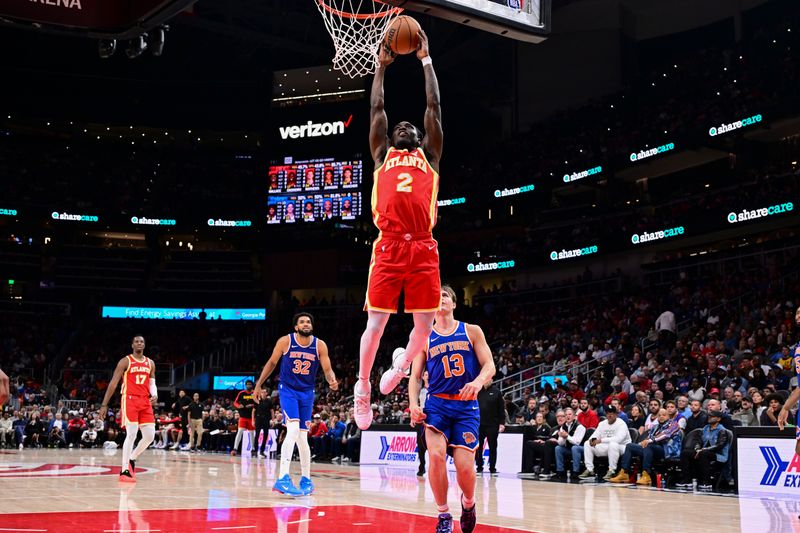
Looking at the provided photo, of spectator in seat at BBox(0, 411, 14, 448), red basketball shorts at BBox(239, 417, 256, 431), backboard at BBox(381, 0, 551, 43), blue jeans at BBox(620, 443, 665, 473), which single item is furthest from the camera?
spectator in seat at BBox(0, 411, 14, 448)

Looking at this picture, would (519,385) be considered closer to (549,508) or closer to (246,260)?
(549,508)

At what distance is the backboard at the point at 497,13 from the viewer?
6.94m

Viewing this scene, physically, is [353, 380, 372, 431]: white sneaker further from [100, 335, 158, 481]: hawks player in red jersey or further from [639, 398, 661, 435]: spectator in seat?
[639, 398, 661, 435]: spectator in seat

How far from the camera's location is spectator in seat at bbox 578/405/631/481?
15.0m

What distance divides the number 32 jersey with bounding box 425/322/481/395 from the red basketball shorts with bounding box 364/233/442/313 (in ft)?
2.81

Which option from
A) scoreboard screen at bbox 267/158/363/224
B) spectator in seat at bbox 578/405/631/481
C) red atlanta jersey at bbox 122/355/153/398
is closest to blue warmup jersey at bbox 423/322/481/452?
red atlanta jersey at bbox 122/355/153/398

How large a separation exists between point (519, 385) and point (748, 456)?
13.2 meters

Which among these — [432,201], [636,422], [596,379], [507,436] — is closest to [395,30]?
[432,201]

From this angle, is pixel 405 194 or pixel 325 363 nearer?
pixel 405 194

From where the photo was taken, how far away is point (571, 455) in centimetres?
1589

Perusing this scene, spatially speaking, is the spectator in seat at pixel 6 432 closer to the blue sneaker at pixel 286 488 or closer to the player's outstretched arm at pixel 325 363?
the blue sneaker at pixel 286 488

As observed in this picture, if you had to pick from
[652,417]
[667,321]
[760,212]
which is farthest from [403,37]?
[760,212]

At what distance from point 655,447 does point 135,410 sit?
8.48 metres

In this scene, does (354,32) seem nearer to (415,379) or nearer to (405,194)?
(405,194)
